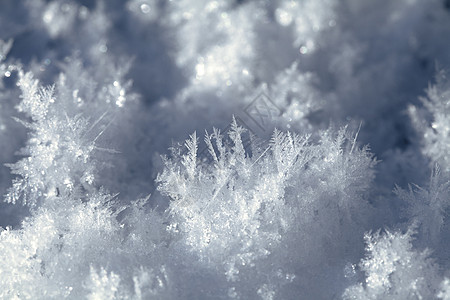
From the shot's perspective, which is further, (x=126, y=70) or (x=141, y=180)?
(x=126, y=70)

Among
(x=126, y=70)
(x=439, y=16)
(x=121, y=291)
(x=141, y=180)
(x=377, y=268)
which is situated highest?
(x=126, y=70)

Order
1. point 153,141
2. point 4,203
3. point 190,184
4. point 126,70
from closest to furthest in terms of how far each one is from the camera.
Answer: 1. point 190,184
2. point 4,203
3. point 153,141
4. point 126,70

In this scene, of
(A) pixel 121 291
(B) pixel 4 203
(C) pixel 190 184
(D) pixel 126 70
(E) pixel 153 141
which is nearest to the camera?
(A) pixel 121 291

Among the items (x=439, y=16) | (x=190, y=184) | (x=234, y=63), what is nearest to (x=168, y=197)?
(x=190, y=184)

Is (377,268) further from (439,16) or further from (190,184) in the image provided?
(439,16)

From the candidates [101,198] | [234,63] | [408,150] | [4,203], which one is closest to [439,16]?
[408,150]

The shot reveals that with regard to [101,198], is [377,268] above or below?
below
